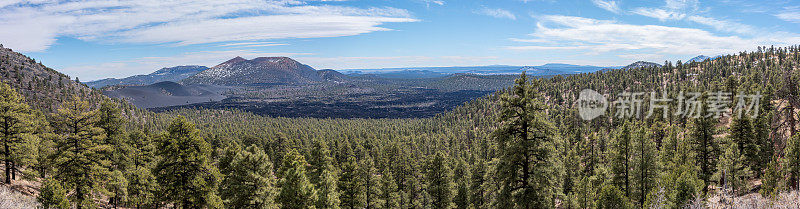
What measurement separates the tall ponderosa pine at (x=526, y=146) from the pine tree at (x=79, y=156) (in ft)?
103

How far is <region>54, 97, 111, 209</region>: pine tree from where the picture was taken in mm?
28406

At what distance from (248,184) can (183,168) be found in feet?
14.6

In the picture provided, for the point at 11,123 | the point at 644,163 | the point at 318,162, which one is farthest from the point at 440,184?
the point at 11,123

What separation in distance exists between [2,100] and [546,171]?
43.5 m

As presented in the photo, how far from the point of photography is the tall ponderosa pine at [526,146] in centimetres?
1880

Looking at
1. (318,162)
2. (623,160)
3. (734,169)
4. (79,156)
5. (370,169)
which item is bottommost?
(370,169)

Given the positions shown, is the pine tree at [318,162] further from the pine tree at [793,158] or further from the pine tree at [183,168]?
the pine tree at [793,158]

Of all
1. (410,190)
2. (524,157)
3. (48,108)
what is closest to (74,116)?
(524,157)

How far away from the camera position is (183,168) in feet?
82.8

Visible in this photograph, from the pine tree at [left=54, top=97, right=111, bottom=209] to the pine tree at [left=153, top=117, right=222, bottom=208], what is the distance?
27.9 ft

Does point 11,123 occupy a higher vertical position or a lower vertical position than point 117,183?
higher

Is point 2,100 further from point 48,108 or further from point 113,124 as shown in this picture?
point 48,108

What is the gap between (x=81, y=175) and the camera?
95.6ft

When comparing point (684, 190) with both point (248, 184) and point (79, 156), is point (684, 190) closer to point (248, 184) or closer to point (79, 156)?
point (248, 184)
